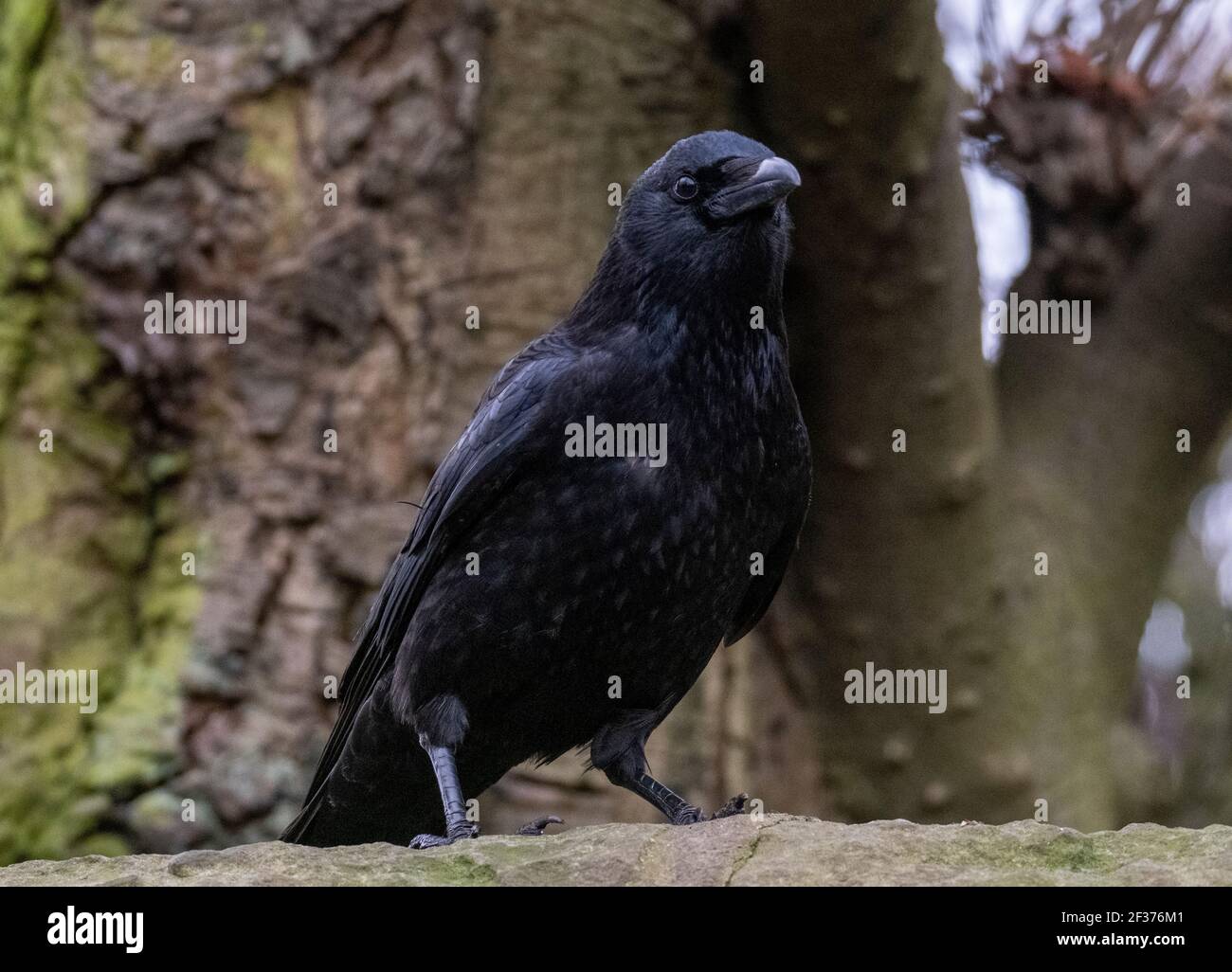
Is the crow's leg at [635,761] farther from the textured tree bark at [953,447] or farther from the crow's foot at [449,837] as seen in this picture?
Result: the textured tree bark at [953,447]

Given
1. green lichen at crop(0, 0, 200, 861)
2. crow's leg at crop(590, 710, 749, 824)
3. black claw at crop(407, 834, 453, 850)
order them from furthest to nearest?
green lichen at crop(0, 0, 200, 861), crow's leg at crop(590, 710, 749, 824), black claw at crop(407, 834, 453, 850)

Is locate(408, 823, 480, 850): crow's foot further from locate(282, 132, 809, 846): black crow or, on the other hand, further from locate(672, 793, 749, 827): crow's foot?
locate(672, 793, 749, 827): crow's foot

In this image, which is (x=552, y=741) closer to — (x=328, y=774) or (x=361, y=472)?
(x=328, y=774)

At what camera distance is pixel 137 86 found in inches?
210

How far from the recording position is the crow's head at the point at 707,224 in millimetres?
3586

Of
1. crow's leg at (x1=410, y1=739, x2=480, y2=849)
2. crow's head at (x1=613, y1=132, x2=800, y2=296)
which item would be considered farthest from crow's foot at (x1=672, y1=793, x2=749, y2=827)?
crow's head at (x1=613, y1=132, x2=800, y2=296)

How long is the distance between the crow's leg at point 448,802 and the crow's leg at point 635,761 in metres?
0.39

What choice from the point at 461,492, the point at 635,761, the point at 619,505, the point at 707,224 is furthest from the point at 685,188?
the point at 635,761

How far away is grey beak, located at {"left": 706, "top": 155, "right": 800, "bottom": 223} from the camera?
3.44 meters

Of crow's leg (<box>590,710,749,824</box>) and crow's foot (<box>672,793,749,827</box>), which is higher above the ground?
crow's leg (<box>590,710,749,824</box>)

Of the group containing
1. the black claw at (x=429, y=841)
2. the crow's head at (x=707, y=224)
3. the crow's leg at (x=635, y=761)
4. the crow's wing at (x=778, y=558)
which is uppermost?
the crow's head at (x=707, y=224)

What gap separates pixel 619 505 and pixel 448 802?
2.54 ft

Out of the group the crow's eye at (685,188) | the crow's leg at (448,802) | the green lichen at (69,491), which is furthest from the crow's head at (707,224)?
the green lichen at (69,491)
